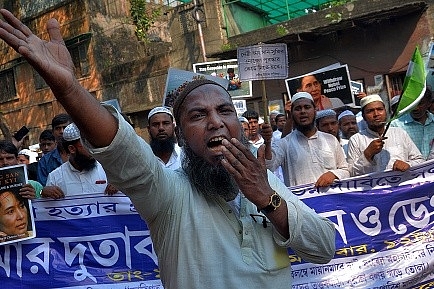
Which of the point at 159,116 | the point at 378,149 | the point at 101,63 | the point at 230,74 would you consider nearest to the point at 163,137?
the point at 159,116

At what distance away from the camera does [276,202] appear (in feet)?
5.22

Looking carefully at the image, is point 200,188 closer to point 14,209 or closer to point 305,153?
point 14,209

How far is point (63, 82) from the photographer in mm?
1378

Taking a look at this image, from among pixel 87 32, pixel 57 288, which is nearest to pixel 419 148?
pixel 57 288

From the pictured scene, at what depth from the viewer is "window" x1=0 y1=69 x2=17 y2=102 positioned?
2309cm

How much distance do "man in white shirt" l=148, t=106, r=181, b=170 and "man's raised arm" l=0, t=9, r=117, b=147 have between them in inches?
124

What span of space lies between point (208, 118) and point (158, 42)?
2084 centimetres

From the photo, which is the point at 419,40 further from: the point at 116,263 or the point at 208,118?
the point at 208,118

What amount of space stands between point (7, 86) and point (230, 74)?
57.0 ft

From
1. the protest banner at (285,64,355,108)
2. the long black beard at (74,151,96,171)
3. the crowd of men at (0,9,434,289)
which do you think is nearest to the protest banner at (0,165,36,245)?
the long black beard at (74,151,96,171)

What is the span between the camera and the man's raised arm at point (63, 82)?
137 cm

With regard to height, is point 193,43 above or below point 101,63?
below

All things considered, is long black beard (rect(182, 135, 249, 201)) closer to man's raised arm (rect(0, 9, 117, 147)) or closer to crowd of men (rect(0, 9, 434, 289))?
crowd of men (rect(0, 9, 434, 289))

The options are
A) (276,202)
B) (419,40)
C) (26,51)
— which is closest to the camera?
(26,51)
